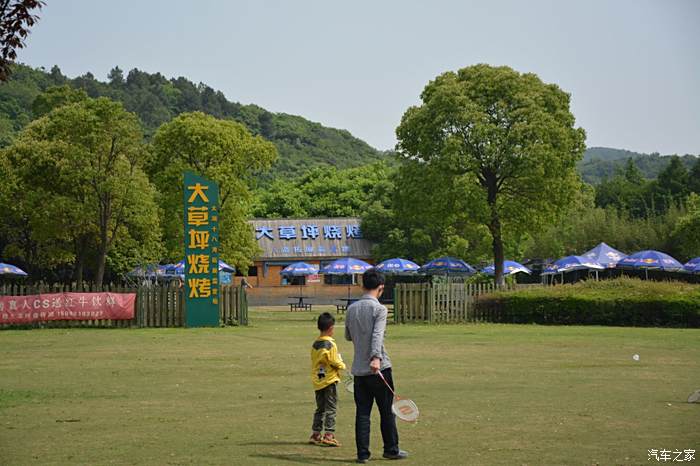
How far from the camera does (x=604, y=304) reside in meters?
32.9

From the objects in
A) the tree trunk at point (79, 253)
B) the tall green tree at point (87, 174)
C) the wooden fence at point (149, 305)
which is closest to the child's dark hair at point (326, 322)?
the wooden fence at point (149, 305)

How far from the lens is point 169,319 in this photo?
33.2 m

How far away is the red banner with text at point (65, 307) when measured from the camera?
32.1 meters

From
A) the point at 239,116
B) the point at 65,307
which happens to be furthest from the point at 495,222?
the point at 239,116

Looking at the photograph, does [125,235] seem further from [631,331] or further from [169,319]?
[631,331]

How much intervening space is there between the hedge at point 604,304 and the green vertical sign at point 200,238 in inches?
388

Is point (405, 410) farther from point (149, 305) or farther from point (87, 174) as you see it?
point (87, 174)

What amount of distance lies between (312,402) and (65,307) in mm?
20456


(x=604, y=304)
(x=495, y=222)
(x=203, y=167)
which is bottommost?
(x=604, y=304)

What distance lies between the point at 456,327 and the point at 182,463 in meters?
23.9

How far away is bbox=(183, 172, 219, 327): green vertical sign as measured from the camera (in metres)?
32.1

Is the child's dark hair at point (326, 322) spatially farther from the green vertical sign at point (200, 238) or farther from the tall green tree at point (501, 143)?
the tall green tree at point (501, 143)

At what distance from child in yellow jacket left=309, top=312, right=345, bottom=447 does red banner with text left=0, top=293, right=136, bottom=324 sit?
75.5ft

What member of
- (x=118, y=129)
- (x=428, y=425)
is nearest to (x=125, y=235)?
(x=118, y=129)
